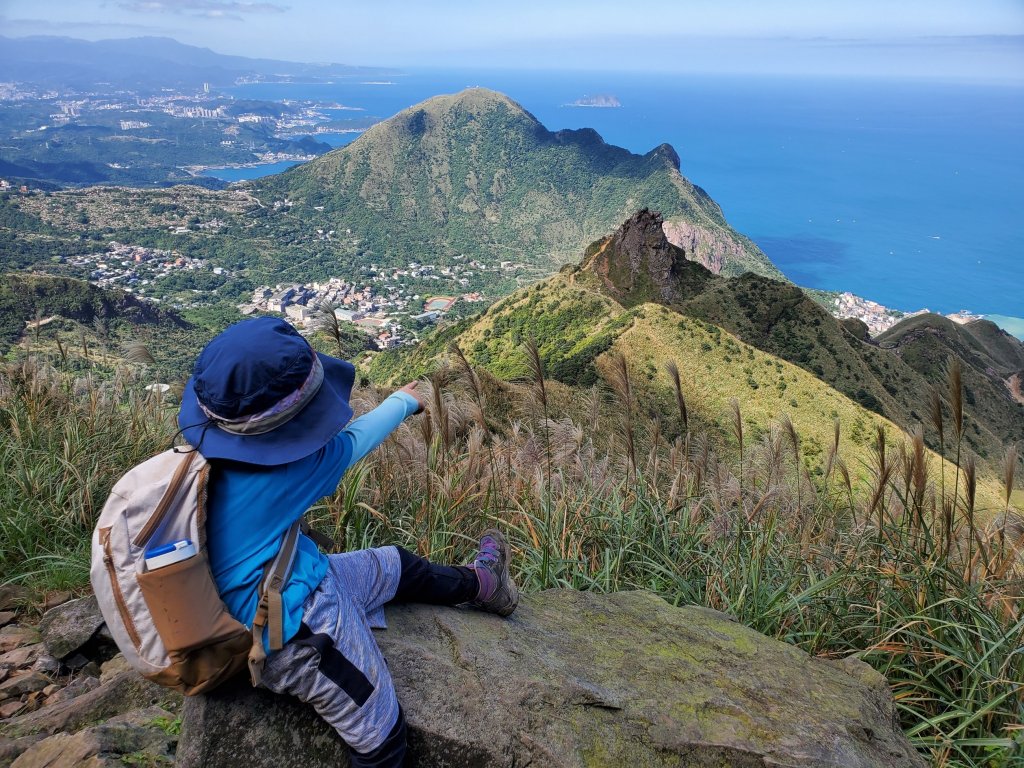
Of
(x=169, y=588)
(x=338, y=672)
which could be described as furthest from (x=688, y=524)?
(x=169, y=588)

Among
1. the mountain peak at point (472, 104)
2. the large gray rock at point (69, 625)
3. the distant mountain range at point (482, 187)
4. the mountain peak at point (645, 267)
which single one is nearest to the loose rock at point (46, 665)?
the large gray rock at point (69, 625)

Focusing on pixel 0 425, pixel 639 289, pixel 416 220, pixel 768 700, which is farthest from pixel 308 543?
pixel 416 220

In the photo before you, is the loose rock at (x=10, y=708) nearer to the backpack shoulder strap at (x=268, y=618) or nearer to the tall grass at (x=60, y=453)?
the tall grass at (x=60, y=453)

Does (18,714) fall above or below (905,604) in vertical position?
below

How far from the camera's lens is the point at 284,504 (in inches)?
78.0

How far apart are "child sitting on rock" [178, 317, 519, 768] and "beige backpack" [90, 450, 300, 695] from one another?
0.09 m

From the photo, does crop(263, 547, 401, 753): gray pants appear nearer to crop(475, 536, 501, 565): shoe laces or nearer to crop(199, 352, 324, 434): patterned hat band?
crop(199, 352, 324, 434): patterned hat band

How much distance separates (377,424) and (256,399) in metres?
0.63

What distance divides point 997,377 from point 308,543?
82.7m

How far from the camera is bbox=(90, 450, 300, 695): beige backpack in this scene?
1650 millimetres

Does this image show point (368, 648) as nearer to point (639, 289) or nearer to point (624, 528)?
point (624, 528)

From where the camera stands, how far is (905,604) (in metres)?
2.87

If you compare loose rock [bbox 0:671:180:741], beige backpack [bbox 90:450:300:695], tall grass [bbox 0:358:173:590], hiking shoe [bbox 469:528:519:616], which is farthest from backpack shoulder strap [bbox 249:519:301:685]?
tall grass [bbox 0:358:173:590]

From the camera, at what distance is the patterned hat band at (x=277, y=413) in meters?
1.84
